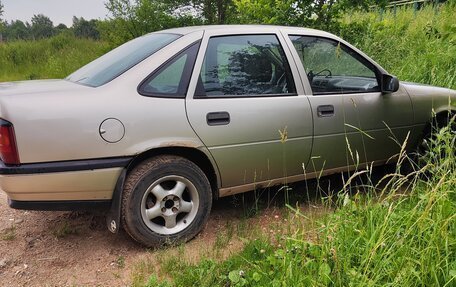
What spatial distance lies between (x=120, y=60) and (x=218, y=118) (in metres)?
0.94

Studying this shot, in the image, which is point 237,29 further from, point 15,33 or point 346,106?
point 15,33

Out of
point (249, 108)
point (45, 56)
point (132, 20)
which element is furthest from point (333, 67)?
point (45, 56)

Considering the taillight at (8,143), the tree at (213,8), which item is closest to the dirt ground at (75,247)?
the taillight at (8,143)

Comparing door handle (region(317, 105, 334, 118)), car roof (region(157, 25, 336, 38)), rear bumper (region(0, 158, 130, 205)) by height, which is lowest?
rear bumper (region(0, 158, 130, 205))

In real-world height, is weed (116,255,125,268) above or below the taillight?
below

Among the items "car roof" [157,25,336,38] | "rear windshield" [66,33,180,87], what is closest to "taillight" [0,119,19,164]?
"rear windshield" [66,33,180,87]

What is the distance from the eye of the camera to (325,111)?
3.56m

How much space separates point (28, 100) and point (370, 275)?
90.7 inches

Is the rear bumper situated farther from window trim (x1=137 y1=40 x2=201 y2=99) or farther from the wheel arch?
window trim (x1=137 y1=40 x2=201 y2=99)

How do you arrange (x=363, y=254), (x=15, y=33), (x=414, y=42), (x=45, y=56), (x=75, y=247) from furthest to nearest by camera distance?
(x=15, y=33), (x=45, y=56), (x=414, y=42), (x=75, y=247), (x=363, y=254)

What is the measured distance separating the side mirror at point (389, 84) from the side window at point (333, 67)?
0.22 feet

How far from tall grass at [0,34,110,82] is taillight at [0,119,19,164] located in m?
9.95

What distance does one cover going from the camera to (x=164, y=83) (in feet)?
9.82

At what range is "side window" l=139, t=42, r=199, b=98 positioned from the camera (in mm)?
2939
